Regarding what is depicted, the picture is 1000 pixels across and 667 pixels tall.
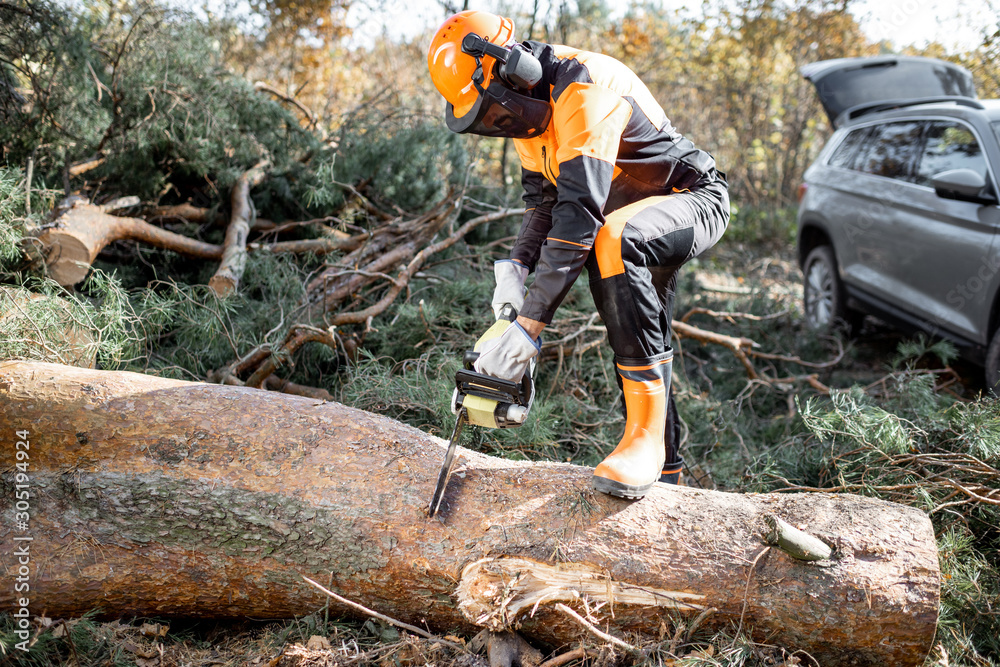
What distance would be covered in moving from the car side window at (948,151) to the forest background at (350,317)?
1075 millimetres

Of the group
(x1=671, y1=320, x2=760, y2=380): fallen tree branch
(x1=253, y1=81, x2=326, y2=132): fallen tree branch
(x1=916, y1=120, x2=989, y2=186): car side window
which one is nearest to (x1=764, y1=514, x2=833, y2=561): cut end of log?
(x1=671, y1=320, x2=760, y2=380): fallen tree branch

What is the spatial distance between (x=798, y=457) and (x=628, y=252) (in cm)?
158

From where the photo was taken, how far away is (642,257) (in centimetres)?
192

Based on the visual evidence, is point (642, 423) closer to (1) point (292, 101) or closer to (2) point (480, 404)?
(2) point (480, 404)

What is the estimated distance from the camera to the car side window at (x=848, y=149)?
15.0 ft

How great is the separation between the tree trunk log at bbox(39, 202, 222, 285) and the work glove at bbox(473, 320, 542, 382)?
2.38 meters

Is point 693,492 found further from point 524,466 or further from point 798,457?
point 798,457

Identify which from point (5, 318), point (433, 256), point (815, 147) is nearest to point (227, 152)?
point (433, 256)

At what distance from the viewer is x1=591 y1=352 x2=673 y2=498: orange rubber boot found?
1.88 m

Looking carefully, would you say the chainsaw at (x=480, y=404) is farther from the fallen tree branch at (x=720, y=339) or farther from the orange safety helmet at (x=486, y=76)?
the fallen tree branch at (x=720, y=339)

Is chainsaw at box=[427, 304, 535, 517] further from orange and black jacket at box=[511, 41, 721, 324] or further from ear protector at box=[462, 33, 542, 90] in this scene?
ear protector at box=[462, 33, 542, 90]

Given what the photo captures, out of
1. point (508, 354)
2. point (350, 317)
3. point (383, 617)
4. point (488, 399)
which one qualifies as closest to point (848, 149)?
point (350, 317)

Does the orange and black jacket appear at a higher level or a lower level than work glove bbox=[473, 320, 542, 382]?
higher

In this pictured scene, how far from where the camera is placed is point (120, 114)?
383cm
